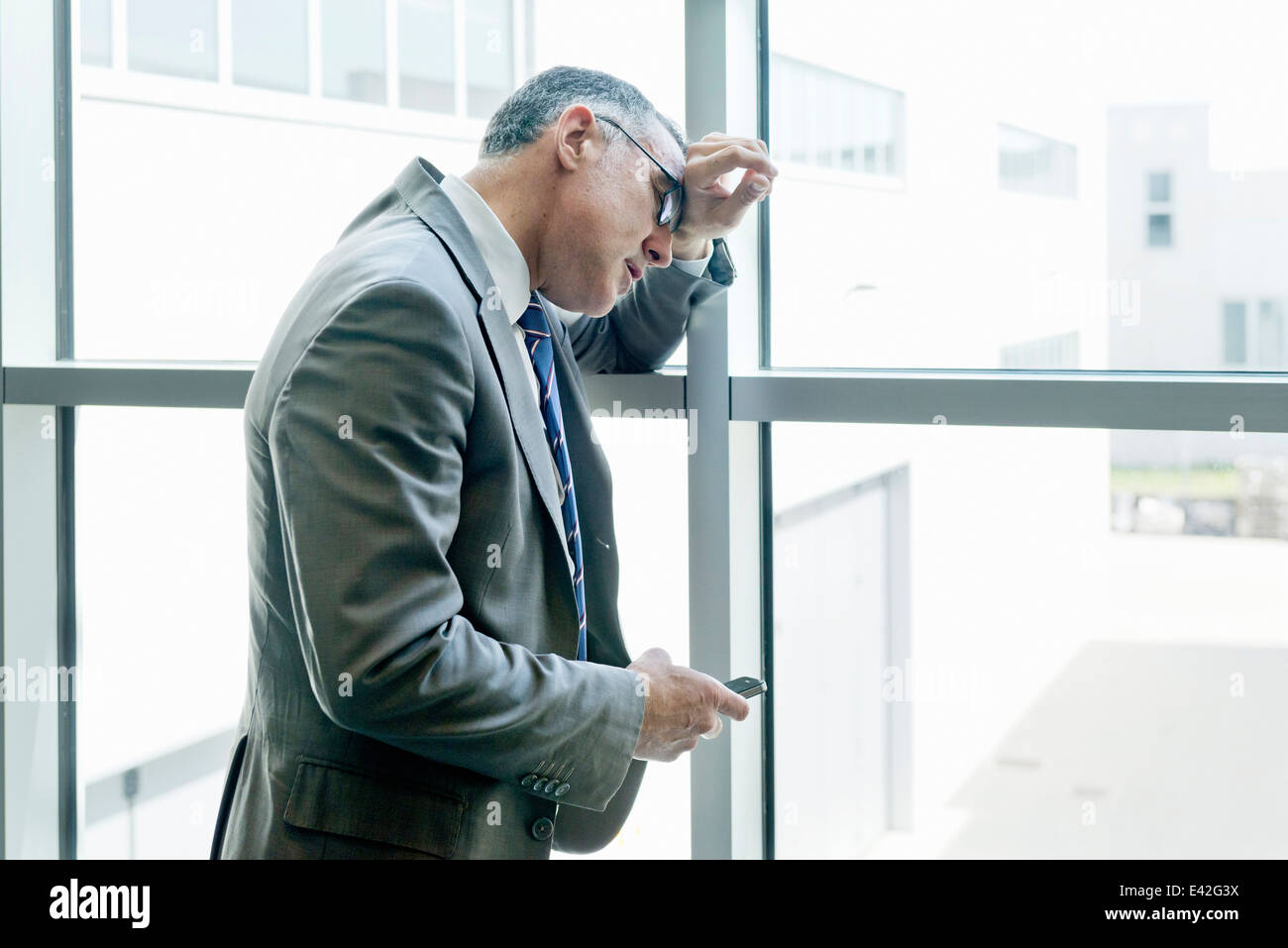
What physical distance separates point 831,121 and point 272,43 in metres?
0.99

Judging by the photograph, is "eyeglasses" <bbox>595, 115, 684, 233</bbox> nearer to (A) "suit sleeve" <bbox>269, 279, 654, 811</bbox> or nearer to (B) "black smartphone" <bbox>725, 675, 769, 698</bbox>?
(A) "suit sleeve" <bbox>269, 279, 654, 811</bbox>

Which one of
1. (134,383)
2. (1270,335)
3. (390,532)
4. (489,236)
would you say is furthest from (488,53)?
(1270,335)

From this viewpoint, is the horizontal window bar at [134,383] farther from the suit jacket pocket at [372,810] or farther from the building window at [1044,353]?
the suit jacket pocket at [372,810]

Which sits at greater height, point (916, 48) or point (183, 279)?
point (916, 48)

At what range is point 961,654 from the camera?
1671 millimetres

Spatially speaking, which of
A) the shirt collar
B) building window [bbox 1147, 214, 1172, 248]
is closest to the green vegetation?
building window [bbox 1147, 214, 1172, 248]

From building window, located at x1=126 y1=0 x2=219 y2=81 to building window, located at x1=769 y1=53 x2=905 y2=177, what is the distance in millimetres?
1022

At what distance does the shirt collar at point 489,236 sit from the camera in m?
1.27

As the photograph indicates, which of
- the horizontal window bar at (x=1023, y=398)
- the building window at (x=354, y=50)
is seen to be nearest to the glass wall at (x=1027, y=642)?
the horizontal window bar at (x=1023, y=398)

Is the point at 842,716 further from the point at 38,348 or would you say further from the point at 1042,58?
the point at 38,348

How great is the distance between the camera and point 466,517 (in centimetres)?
115

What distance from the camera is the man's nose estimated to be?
4.51ft
